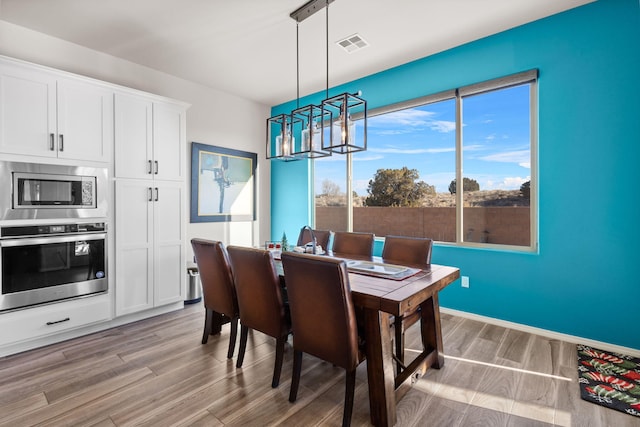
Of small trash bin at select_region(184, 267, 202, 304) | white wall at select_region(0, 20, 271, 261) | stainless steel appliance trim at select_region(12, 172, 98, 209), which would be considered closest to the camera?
stainless steel appliance trim at select_region(12, 172, 98, 209)

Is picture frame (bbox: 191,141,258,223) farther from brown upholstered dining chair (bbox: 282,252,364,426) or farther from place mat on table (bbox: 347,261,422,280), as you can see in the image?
brown upholstered dining chair (bbox: 282,252,364,426)

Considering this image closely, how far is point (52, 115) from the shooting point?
2.71m

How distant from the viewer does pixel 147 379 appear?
220 cm

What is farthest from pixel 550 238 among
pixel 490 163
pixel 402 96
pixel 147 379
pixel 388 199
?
pixel 147 379

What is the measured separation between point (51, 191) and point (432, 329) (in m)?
3.37

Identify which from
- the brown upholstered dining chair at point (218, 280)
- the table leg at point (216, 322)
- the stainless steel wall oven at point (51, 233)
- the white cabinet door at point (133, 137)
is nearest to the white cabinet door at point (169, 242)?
the white cabinet door at point (133, 137)

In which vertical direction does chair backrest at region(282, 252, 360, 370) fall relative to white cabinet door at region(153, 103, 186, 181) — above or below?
below

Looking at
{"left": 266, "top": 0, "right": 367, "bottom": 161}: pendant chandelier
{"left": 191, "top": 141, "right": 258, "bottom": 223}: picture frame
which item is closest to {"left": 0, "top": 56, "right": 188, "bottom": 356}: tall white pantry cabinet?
{"left": 191, "top": 141, "right": 258, "bottom": 223}: picture frame

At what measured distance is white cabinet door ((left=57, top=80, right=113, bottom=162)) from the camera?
9.07 ft

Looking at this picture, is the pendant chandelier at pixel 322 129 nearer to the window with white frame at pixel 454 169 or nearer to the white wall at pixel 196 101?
the window with white frame at pixel 454 169

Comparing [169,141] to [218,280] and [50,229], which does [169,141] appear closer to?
[50,229]

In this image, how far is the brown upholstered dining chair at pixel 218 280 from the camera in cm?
242

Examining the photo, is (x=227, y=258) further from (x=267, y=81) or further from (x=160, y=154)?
(x=267, y=81)

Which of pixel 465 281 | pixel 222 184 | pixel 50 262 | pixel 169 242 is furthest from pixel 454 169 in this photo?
pixel 50 262
